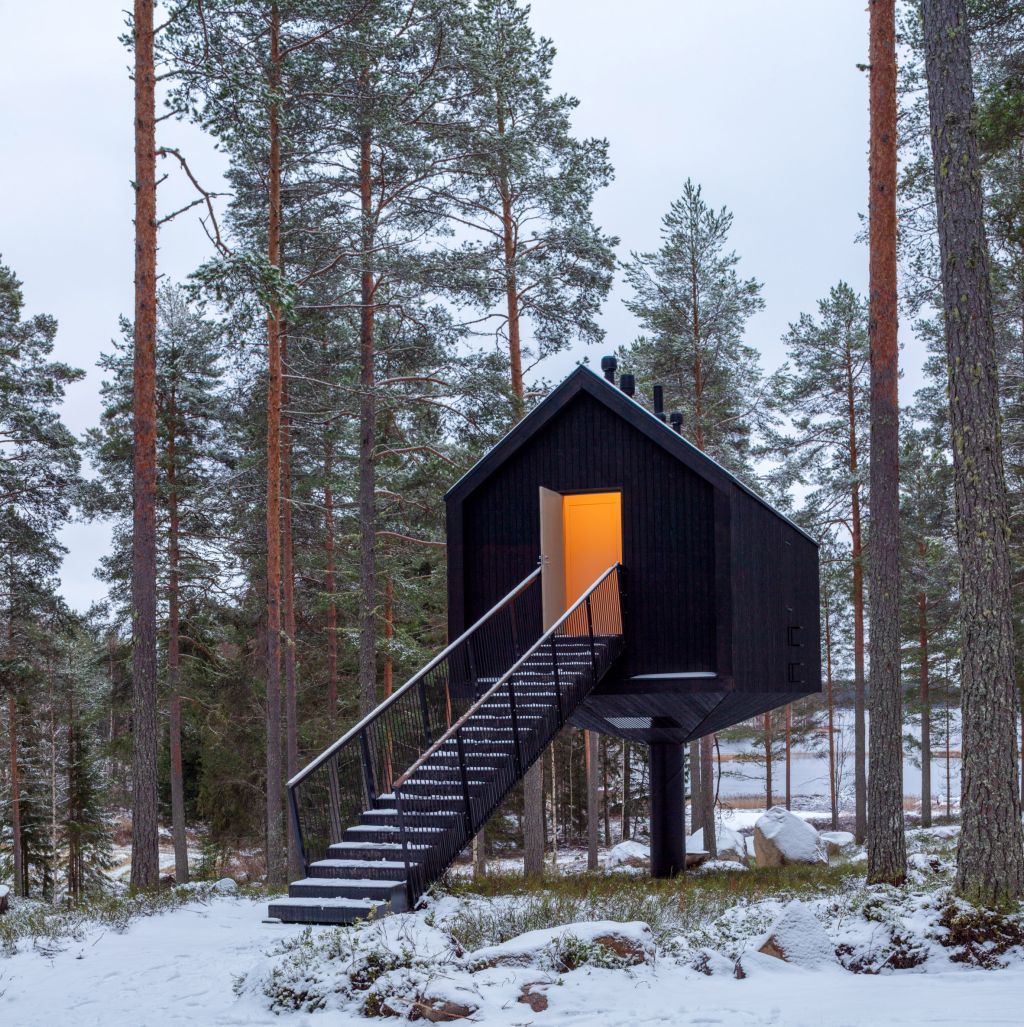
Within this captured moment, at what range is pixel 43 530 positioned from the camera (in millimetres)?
19484

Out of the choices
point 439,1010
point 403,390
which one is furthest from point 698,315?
point 439,1010

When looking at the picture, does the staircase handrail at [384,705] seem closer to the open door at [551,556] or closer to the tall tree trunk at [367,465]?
the open door at [551,556]

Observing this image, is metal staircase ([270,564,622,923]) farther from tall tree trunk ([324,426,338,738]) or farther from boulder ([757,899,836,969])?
tall tree trunk ([324,426,338,738])

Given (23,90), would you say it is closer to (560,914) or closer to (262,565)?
(262,565)

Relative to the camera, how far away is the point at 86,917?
988cm

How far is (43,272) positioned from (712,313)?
13.5 meters

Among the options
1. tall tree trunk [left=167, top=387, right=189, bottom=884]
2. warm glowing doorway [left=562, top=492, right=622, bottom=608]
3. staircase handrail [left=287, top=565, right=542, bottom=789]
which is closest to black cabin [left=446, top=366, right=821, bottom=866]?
staircase handrail [left=287, top=565, right=542, bottom=789]

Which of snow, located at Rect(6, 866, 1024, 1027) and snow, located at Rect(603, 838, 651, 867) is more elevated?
snow, located at Rect(6, 866, 1024, 1027)

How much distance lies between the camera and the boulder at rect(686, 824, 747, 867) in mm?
22078

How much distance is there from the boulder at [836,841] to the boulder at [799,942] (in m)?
15.1

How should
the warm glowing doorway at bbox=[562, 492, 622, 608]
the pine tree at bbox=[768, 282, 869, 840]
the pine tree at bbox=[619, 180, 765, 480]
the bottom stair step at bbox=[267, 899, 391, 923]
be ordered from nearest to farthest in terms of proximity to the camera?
the bottom stair step at bbox=[267, 899, 391, 923] < the warm glowing doorway at bbox=[562, 492, 622, 608] < the pine tree at bbox=[619, 180, 765, 480] < the pine tree at bbox=[768, 282, 869, 840]

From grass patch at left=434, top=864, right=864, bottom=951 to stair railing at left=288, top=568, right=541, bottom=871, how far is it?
1.17 m

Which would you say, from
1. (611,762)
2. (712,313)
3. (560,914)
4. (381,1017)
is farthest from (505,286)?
(611,762)

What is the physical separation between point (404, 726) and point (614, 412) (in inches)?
182
